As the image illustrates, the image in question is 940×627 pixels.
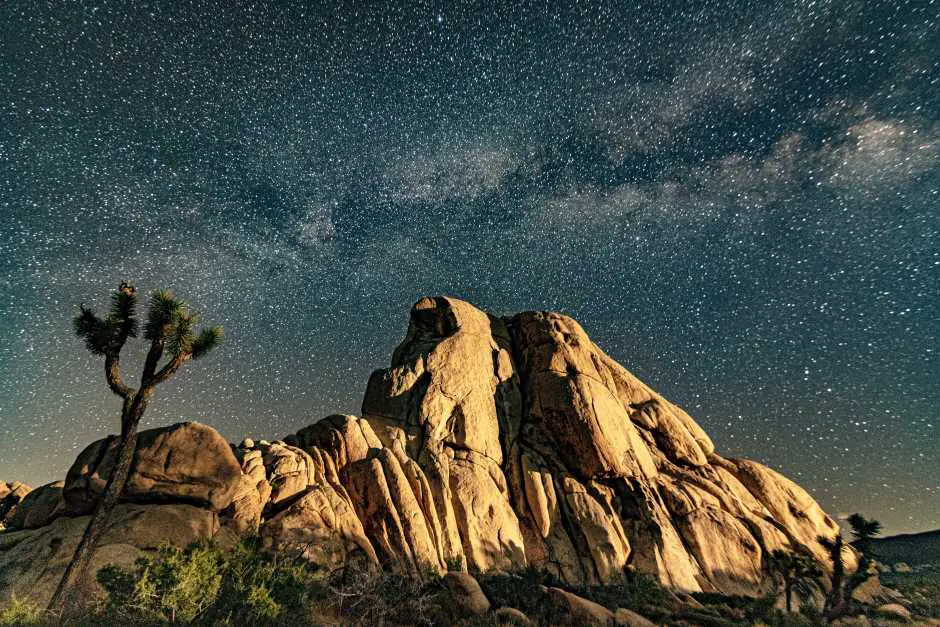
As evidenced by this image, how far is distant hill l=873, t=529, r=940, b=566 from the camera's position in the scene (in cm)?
8862

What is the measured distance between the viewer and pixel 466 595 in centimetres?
1661

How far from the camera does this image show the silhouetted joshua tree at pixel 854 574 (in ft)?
91.0

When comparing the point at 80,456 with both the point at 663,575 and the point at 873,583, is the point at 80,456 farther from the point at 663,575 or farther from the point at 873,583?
the point at 873,583

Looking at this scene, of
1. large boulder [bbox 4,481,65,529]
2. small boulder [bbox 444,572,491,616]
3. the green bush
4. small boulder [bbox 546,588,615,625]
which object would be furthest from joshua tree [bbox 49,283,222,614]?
the green bush

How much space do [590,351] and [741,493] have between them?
17.3 m

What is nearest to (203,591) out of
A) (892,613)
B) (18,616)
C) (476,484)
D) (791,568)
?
(18,616)

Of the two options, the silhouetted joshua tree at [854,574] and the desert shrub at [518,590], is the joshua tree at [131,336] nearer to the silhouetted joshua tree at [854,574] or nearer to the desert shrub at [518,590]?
the desert shrub at [518,590]

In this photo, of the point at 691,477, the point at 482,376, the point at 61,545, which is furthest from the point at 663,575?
the point at 61,545

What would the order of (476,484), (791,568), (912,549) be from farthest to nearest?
(912,549) < (791,568) < (476,484)

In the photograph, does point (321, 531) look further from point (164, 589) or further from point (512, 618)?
point (512, 618)

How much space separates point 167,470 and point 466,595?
43.4 ft

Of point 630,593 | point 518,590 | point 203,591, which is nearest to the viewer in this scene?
point 203,591

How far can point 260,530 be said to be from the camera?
19156mm

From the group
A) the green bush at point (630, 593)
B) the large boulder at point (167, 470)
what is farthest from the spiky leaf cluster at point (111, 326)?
the green bush at point (630, 593)
